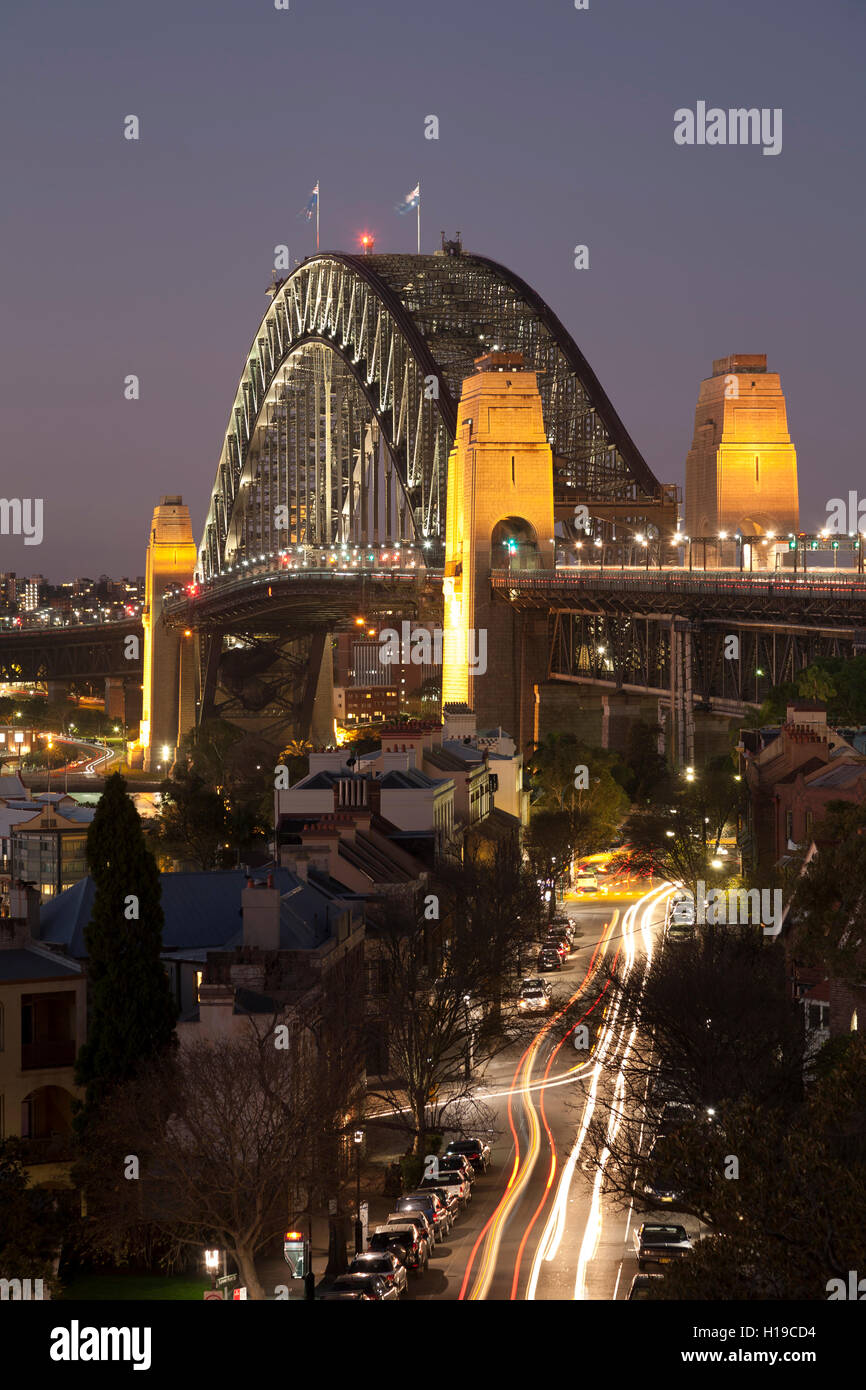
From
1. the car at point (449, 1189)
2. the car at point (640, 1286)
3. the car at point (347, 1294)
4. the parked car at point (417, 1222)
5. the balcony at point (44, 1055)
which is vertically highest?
the balcony at point (44, 1055)

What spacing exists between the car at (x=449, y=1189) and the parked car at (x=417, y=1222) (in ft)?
3.27

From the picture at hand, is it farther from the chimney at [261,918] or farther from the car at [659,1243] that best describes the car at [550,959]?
the car at [659,1243]

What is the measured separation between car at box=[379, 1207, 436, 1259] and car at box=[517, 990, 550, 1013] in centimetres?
1426

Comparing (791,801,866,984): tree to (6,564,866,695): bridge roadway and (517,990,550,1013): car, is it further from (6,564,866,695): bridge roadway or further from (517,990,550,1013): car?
(6,564,866,695): bridge roadway

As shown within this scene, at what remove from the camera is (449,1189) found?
2869 cm

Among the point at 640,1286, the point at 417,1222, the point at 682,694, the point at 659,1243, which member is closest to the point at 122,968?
the point at 417,1222

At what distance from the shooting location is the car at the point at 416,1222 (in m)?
26.5

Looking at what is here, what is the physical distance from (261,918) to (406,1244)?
7785 millimetres

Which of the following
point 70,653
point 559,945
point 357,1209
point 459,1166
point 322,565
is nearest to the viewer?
point 357,1209

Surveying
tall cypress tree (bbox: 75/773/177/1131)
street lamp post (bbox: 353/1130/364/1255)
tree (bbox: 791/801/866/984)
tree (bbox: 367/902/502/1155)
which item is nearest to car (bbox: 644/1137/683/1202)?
tree (bbox: 791/801/866/984)

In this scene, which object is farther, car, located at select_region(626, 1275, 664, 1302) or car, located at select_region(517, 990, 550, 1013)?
car, located at select_region(517, 990, 550, 1013)

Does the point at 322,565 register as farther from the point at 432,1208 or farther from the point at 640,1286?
the point at 640,1286

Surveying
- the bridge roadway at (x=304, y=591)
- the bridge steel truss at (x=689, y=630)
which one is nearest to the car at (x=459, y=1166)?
the bridge steel truss at (x=689, y=630)

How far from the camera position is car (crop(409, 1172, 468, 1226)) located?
92.5 feet
